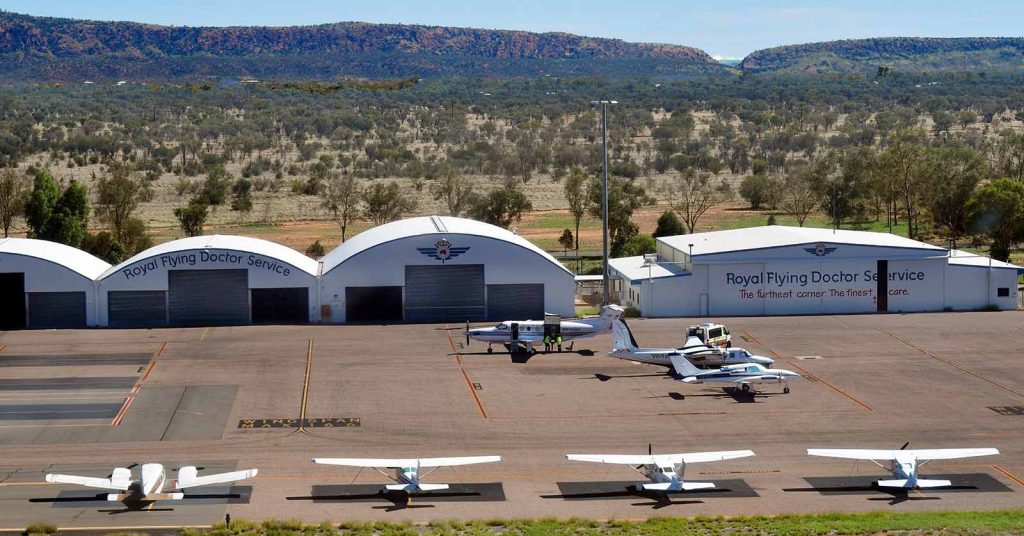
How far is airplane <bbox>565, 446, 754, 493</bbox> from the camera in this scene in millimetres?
40531

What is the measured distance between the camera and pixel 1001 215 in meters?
92.6

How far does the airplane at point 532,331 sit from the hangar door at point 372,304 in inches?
423

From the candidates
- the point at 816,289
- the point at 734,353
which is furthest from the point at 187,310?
the point at 816,289

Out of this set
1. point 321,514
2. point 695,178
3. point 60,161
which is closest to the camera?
point 321,514

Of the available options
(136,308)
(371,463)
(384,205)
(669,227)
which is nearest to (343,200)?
(384,205)

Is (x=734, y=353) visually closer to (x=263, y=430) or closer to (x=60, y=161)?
(x=263, y=430)

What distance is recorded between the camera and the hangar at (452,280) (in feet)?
241

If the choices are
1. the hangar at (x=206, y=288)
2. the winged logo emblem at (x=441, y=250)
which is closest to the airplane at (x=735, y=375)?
the winged logo emblem at (x=441, y=250)

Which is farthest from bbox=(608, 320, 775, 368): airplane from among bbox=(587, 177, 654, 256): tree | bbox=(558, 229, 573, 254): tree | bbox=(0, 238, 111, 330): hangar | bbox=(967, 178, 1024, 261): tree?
bbox=(967, 178, 1024, 261): tree

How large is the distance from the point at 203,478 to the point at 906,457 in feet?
73.5

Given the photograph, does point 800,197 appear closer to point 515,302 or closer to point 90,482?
point 515,302

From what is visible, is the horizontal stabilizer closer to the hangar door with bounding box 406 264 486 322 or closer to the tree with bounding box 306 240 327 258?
the hangar door with bounding box 406 264 486 322

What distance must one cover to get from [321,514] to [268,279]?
118 feet

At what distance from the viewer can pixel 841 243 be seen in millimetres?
76250
